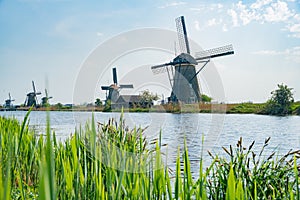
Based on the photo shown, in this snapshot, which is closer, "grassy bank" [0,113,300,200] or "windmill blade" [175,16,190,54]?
"grassy bank" [0,113,300,200]

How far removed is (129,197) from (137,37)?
122 inches

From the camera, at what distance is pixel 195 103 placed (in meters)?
21.4

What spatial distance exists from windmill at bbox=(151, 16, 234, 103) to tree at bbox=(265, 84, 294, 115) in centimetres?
562

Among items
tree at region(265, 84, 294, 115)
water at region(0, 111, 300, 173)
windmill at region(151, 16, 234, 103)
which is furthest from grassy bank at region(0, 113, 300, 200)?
tree at region(265, 84, 294, 115)

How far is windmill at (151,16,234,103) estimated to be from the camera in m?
21.8

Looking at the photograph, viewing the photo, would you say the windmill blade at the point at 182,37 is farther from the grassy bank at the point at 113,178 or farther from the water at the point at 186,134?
the grassy bank at the point at 113,178

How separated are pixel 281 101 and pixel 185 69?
857 centimetres

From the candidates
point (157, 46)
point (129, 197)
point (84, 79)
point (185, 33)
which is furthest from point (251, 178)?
point (185, 33)

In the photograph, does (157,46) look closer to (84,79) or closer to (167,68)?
(84,79)

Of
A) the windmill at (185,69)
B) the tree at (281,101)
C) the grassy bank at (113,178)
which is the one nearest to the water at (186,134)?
the grassy bank at (113,178)

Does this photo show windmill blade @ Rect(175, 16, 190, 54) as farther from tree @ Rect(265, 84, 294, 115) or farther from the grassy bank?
the grassy bank

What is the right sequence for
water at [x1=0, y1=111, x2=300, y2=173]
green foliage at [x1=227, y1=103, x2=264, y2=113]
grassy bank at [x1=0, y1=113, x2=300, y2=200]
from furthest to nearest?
green foliage at [x1=227, y1=103, x2=264, y2=113] → water at [x1=0, y1=111, x2=300, y2=173] → grassy bank at [x1=0, y1=113, x2=300, y2=200]

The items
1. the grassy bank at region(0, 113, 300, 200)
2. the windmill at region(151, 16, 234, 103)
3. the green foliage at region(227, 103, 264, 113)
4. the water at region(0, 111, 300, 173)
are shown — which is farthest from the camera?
the green foliage at region(227, 103, 264, 113)

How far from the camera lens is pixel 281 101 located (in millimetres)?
26938
